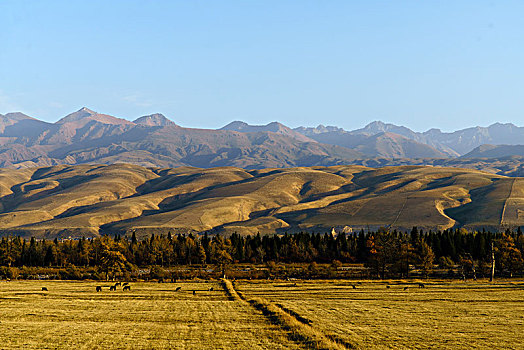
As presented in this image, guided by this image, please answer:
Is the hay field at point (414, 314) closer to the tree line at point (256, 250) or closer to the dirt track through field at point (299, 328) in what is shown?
the dirt track through field at point (299, 328)

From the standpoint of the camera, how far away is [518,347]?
3325cm

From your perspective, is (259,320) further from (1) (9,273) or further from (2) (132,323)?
(1) (9,273)

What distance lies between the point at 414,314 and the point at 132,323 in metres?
25.2

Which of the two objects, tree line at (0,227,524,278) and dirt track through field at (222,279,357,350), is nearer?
dirt track through field at (222,279,357,350)

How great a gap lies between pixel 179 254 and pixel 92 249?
91.2 ft

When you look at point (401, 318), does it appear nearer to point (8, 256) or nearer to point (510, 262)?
point (510, 262)

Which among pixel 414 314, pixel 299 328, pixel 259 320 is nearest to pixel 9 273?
pixel 259 320

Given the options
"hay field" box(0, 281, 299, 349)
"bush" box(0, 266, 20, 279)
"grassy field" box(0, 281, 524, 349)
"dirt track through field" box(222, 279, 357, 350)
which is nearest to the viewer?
"dirt track through field" box(222, 279, 357, 350)

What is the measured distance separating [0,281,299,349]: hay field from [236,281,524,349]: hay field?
561 centimetres

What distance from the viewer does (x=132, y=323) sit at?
139 ft

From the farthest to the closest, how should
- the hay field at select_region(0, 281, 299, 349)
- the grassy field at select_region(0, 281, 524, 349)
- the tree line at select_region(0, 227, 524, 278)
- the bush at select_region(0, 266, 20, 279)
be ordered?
the tree line at select_region(0, 227, 524, 278), the bush at select_region(0, 266, 20, 279), the grassy field at select_region(0, 281, 524, 349), the hay field at select_region(0, 281, 299, 349)

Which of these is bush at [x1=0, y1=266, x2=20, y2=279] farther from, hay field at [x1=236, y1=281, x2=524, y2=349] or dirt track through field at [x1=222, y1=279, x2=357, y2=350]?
dirt track through field at [x1=222, y1=279, x2=357, y2=350]

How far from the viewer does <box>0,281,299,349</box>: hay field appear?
34.0 meters

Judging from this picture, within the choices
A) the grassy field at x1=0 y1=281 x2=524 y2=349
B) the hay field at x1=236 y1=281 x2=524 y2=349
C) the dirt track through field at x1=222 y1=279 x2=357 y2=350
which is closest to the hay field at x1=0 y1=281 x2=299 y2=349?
the grassy field at x1=0 y1=281 x2=524 y2=349
